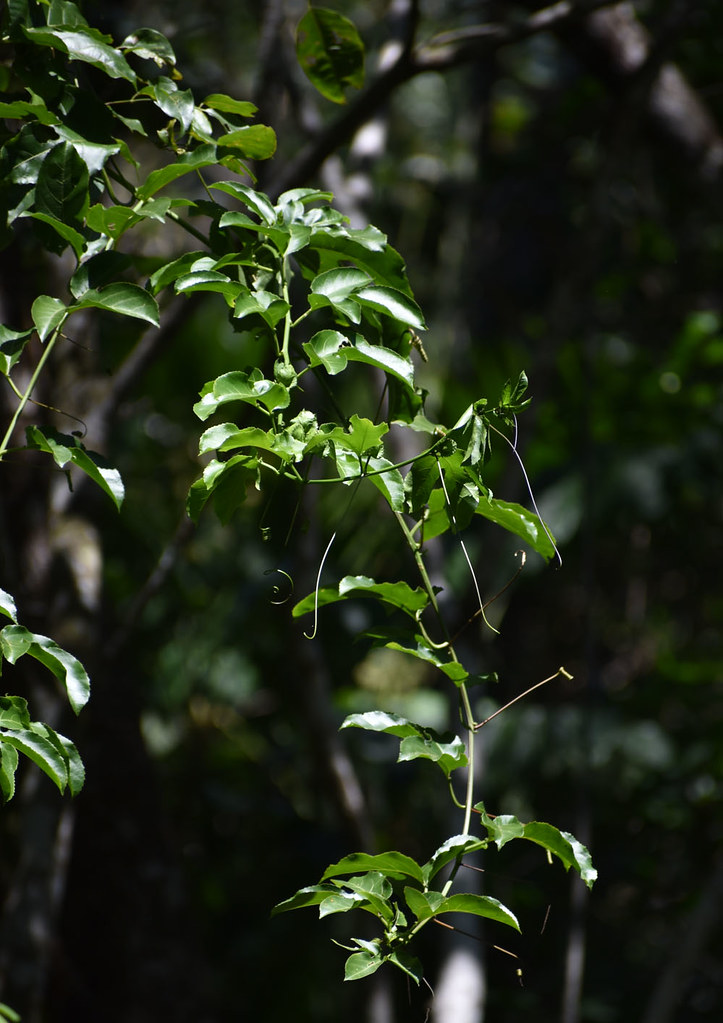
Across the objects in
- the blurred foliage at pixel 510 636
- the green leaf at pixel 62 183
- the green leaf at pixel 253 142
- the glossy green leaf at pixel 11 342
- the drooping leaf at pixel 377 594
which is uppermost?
the green leaf at pixel 253 142

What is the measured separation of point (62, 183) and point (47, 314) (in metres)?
0.10

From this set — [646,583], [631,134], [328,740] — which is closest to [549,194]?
[646,583]

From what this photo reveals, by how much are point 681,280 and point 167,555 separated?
185cm

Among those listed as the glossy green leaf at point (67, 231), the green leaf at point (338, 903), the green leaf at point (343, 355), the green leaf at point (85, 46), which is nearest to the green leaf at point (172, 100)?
the green leaf at point (85, 46)

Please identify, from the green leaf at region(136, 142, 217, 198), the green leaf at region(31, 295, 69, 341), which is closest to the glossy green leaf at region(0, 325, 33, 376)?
the green leaf at region(31, 295, 69, 341)

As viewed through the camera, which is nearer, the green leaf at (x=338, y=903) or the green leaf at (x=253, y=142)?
the green leaf at (x=338, y=903)

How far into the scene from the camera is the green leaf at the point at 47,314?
0.63m

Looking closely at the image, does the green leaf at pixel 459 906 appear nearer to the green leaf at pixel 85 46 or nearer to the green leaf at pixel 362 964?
the green leaf at pixel 362 964

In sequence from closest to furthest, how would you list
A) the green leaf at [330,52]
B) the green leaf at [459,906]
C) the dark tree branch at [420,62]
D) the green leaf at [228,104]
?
the green leaf at [459,906]
the green leaf at [228,104]
the green leaf at [330,52]
the dark tree branch at [420,62]

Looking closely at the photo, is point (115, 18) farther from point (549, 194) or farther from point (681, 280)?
point (549, 194)

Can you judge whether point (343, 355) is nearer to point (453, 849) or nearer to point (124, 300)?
point (124, 300)

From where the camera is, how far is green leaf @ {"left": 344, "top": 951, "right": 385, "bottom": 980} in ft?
1.79

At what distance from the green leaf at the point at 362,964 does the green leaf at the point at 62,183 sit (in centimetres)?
52

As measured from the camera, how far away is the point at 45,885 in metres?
1.26
